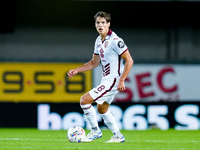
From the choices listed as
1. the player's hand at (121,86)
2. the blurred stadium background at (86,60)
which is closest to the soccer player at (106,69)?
the player's hand at (121,86)

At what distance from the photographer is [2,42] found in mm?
17828

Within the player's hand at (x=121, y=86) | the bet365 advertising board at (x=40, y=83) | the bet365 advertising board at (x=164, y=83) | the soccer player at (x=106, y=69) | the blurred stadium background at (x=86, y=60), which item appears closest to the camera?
the player's hand at (x=121, y=86)

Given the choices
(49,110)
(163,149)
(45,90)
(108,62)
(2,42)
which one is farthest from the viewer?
(2,42)

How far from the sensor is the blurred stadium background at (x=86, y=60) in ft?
46.2

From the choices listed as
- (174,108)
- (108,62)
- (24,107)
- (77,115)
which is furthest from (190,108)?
(108,62)

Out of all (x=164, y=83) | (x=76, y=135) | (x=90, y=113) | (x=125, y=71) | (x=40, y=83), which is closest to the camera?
(x=125, y=71)

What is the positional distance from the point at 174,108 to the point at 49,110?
125 inches

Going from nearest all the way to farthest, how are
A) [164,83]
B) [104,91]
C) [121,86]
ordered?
[121,86] → [104,91] → [164,83]

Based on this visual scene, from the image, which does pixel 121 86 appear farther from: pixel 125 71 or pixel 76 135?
pixel 76 135

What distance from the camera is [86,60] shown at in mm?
16688

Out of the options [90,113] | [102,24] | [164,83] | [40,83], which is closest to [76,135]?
[90,113]

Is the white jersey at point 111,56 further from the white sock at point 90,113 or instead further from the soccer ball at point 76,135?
the soccer ball at point 76,135

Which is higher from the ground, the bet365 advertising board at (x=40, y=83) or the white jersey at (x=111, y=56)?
the white jersey at (x=111, y=56)

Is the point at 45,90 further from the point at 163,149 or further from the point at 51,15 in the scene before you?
the point at 163,149
